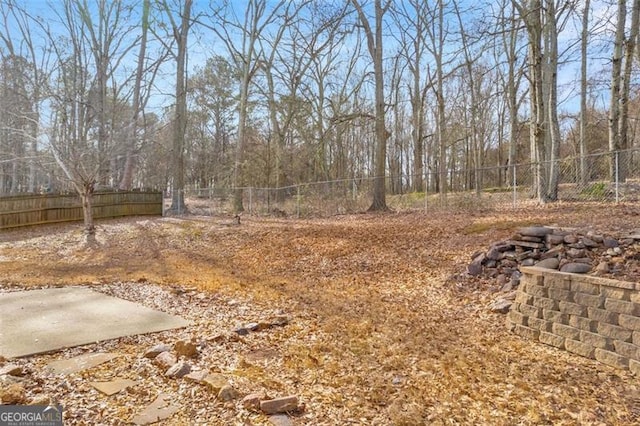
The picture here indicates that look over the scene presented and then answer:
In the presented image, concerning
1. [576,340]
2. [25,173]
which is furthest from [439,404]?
[25,173]

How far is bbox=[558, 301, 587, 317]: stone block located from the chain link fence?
6.35 m

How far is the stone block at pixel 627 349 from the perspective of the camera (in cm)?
333

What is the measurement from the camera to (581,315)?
149 inches

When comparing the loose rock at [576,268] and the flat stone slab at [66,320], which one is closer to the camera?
the flat stone slab at [66,320]

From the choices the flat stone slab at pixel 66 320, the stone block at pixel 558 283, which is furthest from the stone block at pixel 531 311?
the flat stone slab at pixel 66 320

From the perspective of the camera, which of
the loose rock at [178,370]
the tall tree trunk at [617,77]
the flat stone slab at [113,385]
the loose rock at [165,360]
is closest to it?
the flat stone slab at [113,385]

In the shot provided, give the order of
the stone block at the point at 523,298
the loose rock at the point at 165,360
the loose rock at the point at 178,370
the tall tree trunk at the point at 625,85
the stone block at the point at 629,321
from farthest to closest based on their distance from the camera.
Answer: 1. the tall tree trunk at the point at 625,85
2. the stone block at the point at 523,298
3. the stone block at the point at 629,321
4. the loose rock at the point at 165,360
5. the loose rock at the point at 178,370

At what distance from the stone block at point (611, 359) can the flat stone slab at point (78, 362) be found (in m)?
4.12

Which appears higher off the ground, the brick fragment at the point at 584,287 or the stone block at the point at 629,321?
the brick fragment at the point at 584,287

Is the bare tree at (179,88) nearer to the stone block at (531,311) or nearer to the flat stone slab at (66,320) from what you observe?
the flat stone slab at (66,320)

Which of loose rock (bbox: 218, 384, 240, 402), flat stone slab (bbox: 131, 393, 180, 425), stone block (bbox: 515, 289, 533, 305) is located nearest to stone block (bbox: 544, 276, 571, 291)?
stone block (bbox: 515, 289, 533, 305)

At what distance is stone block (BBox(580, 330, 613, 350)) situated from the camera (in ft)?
11.6

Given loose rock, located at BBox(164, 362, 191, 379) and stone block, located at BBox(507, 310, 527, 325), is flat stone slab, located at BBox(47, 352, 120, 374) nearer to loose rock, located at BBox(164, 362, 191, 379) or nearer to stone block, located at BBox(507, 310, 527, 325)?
loose rock, located at BBox(164, 362, 191, 379)

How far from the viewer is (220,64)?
21.8 metres
